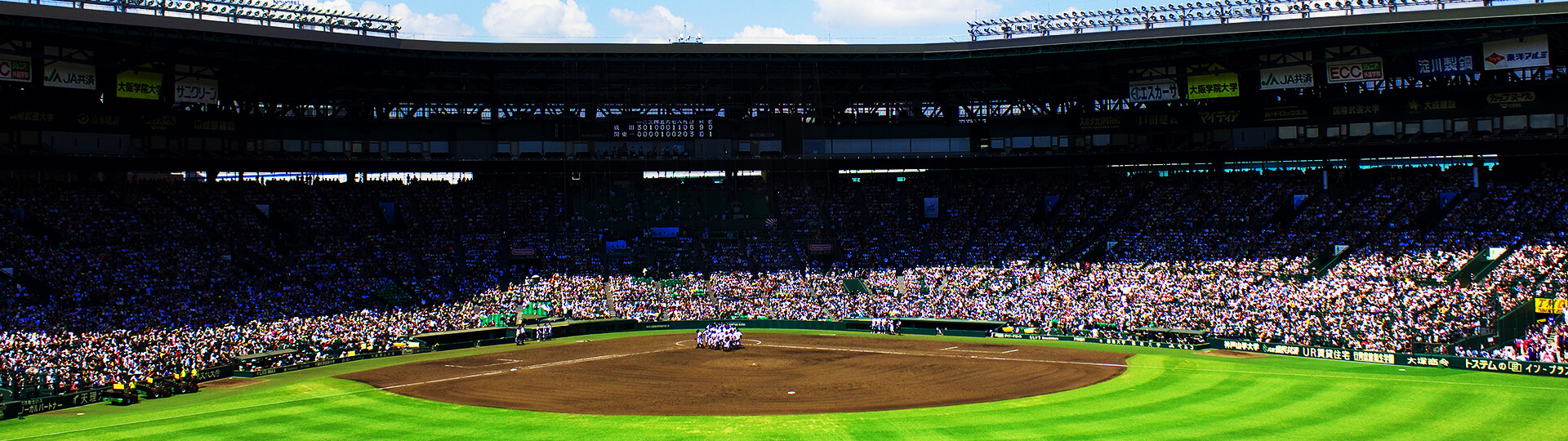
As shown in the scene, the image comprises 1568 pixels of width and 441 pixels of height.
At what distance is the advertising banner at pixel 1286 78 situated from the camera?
188 feet

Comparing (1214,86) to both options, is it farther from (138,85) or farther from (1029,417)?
(138,85)

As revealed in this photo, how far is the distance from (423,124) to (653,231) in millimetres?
17117

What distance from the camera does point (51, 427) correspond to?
1064 inches

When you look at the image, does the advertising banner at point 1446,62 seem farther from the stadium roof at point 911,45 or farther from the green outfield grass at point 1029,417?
the green outfield grass at point 1029,417

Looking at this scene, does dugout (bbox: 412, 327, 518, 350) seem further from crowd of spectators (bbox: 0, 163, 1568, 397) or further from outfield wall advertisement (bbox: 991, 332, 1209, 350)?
outfield wall advertisement (bbox: 991, 332, 1209, 350)

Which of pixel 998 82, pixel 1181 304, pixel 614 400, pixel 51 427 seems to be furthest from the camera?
pixel 998 82

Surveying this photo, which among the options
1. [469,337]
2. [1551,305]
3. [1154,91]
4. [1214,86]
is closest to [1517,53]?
[1214,86]

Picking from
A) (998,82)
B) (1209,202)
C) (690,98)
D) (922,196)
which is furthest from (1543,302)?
(690,98)

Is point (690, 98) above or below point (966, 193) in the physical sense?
above

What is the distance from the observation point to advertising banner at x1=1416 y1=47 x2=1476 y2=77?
54.1 m

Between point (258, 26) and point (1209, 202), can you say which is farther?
point (1209, 202)

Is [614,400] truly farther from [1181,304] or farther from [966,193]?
[966,193]

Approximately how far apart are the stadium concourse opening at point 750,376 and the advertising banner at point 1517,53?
28.1 m

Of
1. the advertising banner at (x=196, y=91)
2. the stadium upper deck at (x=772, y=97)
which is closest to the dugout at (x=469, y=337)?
the stadium upper deck at (x=772, y=97)
